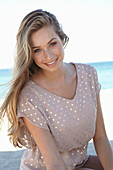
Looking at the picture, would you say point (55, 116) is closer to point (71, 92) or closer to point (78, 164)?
point (71, 92)

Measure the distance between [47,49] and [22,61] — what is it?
21 cm

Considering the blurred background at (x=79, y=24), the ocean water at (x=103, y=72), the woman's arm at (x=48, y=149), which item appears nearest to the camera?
the woman's arm at (x=48, y=149)

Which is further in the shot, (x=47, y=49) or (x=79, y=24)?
(x=79, y=24)

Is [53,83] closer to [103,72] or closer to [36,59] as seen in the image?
[36,59]

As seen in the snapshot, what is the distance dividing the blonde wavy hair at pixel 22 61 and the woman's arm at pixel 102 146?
63 cm

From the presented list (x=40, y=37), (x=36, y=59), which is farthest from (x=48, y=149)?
(x=40, y=37)

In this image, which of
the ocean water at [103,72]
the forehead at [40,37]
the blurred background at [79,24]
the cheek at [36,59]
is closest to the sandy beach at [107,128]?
the cheek at [36,59]

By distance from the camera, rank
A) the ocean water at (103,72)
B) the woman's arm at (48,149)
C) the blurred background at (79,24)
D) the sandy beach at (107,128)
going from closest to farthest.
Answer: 1. the woman's arm at (48,149)
2. the sandy beach at (107,128)
3. the ocean water at (103,72)
4. the blurred background at (79,24)

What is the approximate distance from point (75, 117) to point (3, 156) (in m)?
1.71

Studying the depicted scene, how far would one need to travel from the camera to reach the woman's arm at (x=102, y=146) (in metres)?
2.09

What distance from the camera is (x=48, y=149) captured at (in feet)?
6.25

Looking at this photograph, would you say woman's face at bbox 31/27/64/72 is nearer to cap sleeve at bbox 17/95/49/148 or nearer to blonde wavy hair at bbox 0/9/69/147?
blonde wavy hair at bbox 0/9/69/147

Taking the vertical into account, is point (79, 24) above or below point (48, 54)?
below

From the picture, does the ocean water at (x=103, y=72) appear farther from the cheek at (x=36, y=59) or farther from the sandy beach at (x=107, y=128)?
the cheek at (x=36, y=59)
